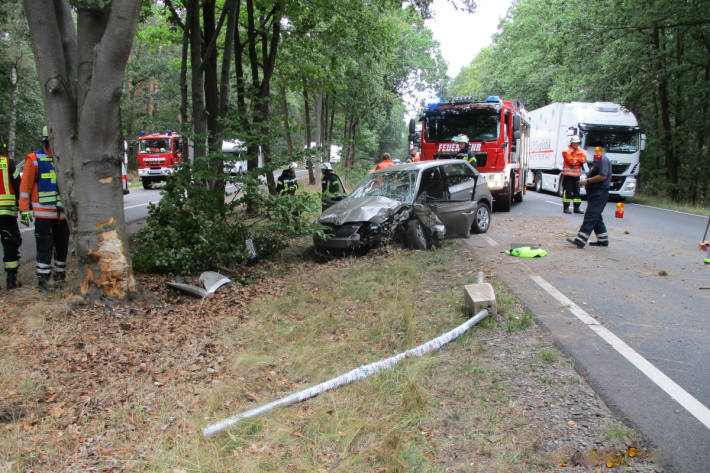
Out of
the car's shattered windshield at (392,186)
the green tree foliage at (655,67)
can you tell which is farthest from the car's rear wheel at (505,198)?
the green tree foliage at (655,67)

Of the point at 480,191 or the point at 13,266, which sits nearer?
the point at 13,266

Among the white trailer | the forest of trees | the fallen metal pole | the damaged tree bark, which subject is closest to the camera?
the fallen metal pole

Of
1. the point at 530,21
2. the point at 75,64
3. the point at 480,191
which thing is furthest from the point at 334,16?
the point at 530,21

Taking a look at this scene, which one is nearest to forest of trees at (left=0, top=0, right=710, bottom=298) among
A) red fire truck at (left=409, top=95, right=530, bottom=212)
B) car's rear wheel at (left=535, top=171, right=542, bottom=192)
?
red fire truck at (left=409, top=95, right=530, bottom=212)

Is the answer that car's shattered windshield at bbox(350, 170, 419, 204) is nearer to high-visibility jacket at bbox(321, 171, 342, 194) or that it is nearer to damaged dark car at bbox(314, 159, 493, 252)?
damaged dark car at bbox(314, 159, 493, 252)

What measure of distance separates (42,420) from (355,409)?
7.17ft

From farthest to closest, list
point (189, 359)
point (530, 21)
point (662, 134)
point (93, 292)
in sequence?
1. point (530, 21)
2. point (662, 134)
3. point (93, 292)
4. point (189, 359)

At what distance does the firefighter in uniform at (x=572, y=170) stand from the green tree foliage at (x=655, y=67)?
7607mm

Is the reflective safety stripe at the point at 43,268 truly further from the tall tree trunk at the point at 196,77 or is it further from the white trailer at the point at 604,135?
the white trailer at the point at 604,135

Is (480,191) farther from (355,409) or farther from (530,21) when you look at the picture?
(530,21)

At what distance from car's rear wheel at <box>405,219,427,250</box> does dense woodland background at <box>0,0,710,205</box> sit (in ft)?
5.64

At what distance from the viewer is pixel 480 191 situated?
1062 cm

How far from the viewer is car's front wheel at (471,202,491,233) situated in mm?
10469

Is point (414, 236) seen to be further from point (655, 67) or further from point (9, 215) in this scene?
→ point (655, 67)
